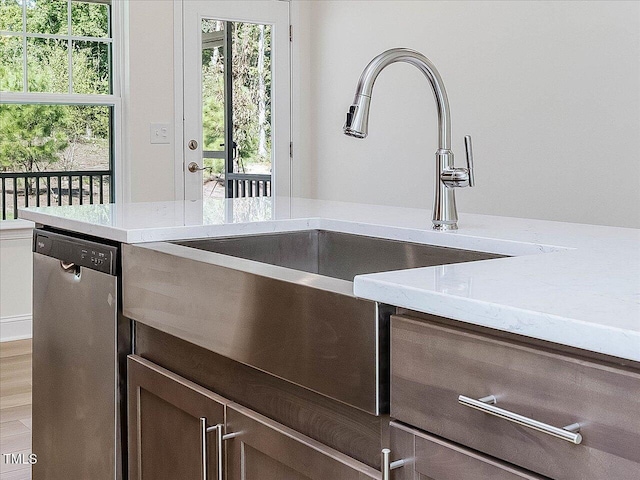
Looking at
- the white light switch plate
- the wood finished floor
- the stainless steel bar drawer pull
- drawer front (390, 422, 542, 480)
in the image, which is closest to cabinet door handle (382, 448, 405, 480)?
drawer front (390, 422, 542, 480)

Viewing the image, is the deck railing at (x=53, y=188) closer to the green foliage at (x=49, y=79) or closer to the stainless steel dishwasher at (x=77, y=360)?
the green foliage at (x=49, y=79)

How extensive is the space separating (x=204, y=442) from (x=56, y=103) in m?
3.49

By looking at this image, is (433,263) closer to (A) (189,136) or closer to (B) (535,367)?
(B) (535,367)

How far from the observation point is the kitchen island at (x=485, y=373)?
2.84ft

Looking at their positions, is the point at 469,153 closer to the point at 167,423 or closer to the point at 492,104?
the point at 167,423

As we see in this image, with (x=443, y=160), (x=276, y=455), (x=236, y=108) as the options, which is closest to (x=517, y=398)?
(x=276, y=455)

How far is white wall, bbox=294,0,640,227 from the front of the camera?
367cm

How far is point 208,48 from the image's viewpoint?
5.08 metres

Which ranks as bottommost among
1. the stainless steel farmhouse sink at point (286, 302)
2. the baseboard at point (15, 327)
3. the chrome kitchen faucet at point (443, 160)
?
the baseboard at point (15, 327)

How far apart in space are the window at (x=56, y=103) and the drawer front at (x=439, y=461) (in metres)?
3.92

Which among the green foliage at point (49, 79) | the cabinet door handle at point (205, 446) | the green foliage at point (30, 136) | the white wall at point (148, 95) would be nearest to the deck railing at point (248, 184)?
the white wall at point (148, 95)

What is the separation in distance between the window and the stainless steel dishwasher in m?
2.51

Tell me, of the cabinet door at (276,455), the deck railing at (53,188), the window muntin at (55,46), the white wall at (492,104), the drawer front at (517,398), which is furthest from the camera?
the deck railing at (53,188)

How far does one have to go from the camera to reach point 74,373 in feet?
6.82
